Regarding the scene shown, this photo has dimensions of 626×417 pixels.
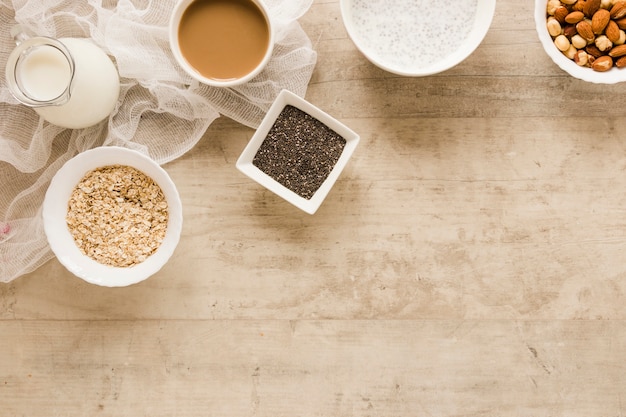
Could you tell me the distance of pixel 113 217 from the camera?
37.8 inches

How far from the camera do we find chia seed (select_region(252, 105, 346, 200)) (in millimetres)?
960

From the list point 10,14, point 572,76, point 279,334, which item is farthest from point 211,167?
point 572,76

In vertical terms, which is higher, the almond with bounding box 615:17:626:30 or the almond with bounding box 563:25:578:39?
the almond with bounding box 615:17:626:30

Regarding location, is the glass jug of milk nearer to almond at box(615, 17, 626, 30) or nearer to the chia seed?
the chia seed

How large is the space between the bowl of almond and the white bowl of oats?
657 millimetres

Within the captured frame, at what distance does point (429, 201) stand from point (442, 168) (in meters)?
0.06

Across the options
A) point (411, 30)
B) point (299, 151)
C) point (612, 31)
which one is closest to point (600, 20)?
point (612, 31)

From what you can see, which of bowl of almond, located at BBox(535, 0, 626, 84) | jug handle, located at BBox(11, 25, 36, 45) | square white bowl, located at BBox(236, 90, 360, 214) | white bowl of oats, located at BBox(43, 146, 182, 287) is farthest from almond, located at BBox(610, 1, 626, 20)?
jug handle, located at BBox(11, 25, 36, 45)

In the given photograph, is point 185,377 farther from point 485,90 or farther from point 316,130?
point 485,90

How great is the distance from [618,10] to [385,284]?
58cm

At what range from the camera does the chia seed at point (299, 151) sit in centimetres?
96

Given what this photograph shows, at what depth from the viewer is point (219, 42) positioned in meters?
0.93

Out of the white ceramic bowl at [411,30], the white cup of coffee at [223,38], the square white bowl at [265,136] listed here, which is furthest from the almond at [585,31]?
the white cup of coffee at [223,38]

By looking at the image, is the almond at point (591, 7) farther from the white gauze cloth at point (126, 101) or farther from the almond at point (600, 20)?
the white gauze cloth at point (126, 101)
